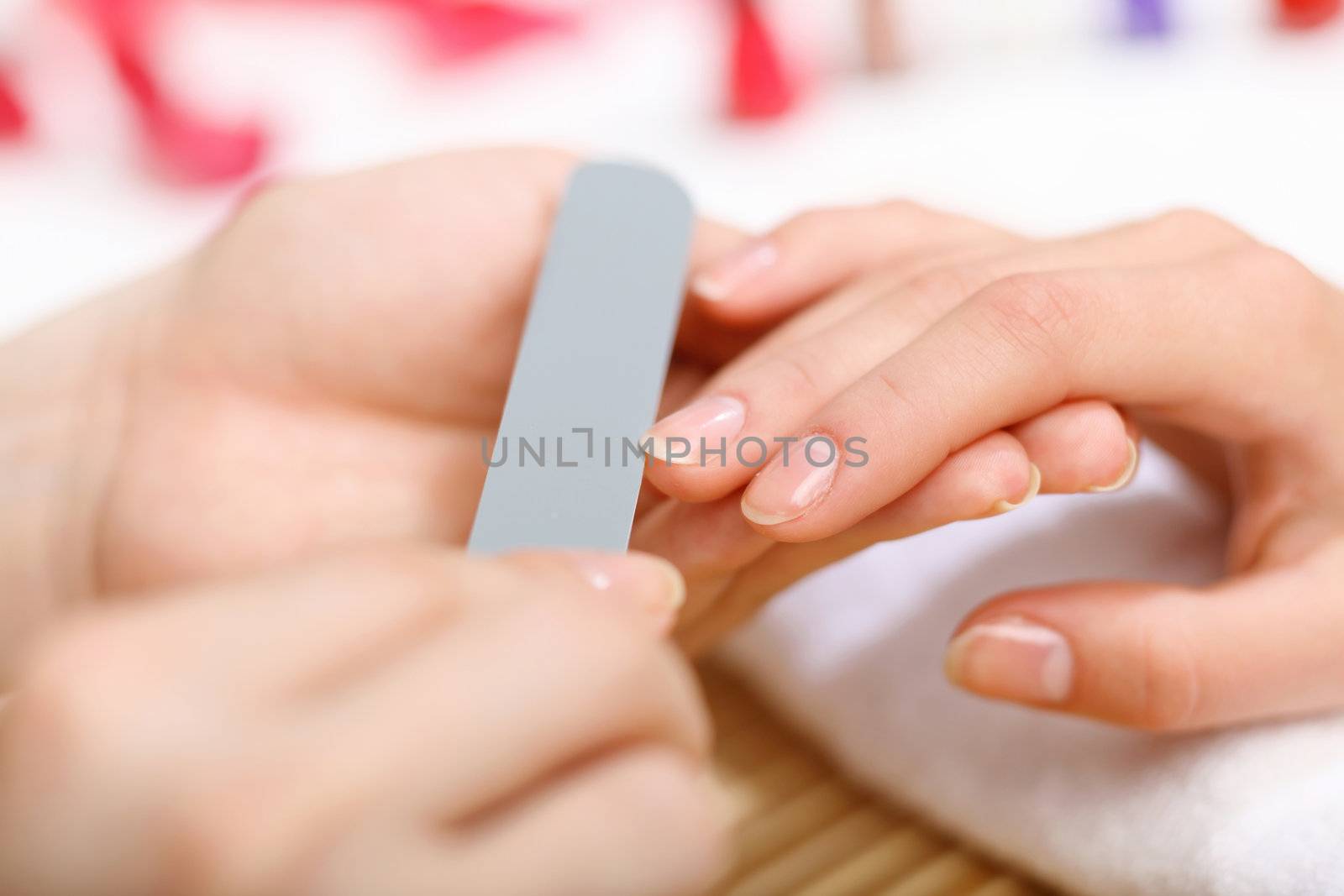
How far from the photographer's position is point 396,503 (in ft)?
2.41

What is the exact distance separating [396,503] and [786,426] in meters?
0.31

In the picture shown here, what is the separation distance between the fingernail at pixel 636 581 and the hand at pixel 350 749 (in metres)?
0.05

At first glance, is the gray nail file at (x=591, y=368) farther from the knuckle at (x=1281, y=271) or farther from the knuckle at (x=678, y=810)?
the knuckle at (x=1281, y=271)

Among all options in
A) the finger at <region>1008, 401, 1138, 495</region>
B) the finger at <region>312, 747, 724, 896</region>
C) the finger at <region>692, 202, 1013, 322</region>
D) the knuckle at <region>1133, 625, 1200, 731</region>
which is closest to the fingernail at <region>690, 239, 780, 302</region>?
the finger at <region>692, 202, 1013, 322</region>

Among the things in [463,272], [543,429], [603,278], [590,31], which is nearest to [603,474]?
[543,429]

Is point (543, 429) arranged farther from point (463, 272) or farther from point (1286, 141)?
point (1286, 141)

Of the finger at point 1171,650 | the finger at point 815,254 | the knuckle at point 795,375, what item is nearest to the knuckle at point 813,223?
the finger at point 815,254

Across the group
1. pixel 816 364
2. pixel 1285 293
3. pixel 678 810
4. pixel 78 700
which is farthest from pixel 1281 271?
pixel 78 700

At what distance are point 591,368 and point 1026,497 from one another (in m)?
0.22

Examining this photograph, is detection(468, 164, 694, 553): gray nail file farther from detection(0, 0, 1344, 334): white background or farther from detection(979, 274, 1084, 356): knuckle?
detection(0, 0, 1344, 334): white background

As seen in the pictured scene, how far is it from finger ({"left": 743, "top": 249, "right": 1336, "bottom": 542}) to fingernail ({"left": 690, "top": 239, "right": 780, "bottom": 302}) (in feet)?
0.55

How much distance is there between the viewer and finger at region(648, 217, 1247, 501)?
519 mm

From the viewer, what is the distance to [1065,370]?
55 centimetres

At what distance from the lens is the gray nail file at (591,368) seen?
1.58 feet
